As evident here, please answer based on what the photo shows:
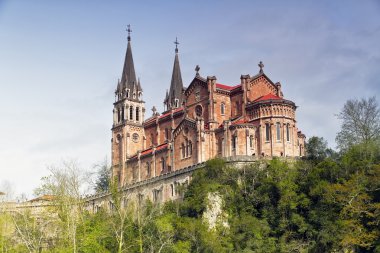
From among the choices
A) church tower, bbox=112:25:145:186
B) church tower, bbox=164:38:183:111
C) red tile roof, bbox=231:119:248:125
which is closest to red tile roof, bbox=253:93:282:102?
red tile roof, bbox=231:119:248:125

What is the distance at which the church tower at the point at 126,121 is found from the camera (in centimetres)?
8759

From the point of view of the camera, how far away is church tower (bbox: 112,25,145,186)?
87.6 meters

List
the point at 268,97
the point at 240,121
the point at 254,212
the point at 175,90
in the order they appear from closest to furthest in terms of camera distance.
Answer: the point at 254,212, the point at 268,97, the point at 240,121, the point at 175,90

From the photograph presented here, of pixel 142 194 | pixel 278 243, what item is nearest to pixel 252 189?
pixel 278 243

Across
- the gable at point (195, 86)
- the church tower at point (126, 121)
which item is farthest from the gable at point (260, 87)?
the church tower at point (126, 121)

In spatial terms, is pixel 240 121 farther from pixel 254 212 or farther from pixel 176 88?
pixel 176 88

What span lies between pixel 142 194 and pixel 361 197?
28747 millimetres

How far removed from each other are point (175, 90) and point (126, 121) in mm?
16470

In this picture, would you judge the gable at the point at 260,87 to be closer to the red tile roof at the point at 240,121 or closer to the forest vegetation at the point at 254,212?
the red tile roof at the point at 240,121

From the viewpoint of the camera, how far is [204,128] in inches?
2862

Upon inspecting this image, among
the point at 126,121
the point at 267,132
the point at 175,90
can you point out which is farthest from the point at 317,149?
the point at 175,90

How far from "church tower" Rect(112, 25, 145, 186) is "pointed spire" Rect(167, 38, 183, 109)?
1152cm

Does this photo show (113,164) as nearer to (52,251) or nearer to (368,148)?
(52,251)

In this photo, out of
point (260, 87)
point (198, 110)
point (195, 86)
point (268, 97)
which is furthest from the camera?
point (195, 86)
